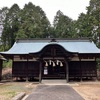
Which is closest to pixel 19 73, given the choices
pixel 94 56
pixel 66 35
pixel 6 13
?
pixel 94 56

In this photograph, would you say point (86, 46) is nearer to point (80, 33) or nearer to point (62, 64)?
point (62, 64)

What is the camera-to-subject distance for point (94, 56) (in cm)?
2209

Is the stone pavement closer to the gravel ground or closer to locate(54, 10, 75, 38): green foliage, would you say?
the gravel ground

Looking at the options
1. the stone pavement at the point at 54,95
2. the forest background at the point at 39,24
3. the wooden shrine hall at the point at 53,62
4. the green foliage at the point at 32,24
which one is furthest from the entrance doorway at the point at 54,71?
the green foliage at the point at 32,24

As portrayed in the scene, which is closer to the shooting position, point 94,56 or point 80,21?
point 94,56

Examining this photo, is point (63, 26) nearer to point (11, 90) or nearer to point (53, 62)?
point (53, 62)

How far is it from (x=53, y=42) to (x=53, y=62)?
7.72 feet

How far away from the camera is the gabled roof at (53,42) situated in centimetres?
2270

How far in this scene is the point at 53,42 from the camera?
22.6 meters

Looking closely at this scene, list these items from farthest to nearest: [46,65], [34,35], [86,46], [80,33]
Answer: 1. [34,35]
2. [80,33]
3. [86,46]
4. [46,65]

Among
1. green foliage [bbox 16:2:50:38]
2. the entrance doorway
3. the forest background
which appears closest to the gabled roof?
the entrance doorway

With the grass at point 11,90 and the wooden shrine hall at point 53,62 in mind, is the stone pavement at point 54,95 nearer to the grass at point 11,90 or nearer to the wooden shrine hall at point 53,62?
the grass at point 11,90

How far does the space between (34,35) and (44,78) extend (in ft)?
69.0

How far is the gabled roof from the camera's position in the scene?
22.7m
